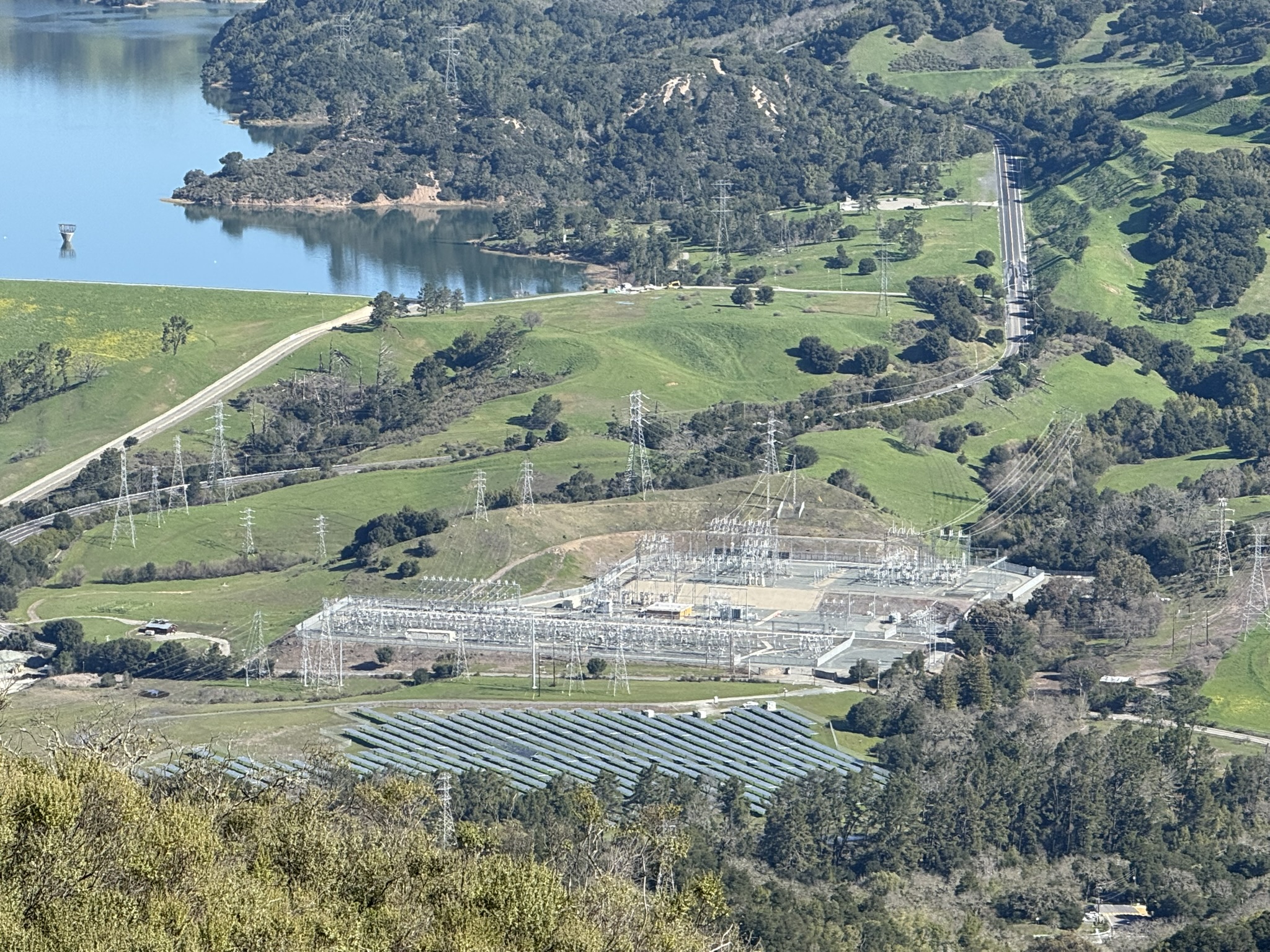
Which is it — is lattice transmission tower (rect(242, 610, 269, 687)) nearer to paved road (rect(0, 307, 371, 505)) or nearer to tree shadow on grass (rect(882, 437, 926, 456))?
paved road (rect(0, 307, 371, 505))

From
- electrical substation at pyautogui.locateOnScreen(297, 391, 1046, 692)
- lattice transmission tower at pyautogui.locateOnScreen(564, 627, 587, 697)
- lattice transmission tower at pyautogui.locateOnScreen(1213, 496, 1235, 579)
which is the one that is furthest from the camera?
lattice transmission tower at pyautogui.locateOnScreen(1213, 496, 1235, 579)

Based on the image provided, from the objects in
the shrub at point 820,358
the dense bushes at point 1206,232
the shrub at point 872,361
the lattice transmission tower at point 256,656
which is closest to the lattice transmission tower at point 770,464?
the shrub at point 872,361

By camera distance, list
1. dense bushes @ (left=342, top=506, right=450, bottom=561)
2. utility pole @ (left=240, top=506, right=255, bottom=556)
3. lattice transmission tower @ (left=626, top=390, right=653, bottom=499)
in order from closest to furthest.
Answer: dense bushes @ (left=342, top=506, right=450, bottom=561)
utility pole @ (left=240, top=506, right=255, bottom=556)
lattice transmission tower @ (left=626, top=390, right=653, bottom=499)

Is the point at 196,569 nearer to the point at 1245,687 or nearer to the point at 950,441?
the point at 950,441

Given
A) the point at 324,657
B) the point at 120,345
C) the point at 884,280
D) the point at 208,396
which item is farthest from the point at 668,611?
the point at 884,280

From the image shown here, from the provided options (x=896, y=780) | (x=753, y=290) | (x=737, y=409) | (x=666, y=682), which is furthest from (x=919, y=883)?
(x=753, y=290)

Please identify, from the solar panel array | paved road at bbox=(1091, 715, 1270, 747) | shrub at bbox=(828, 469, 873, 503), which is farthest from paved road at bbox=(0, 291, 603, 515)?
paved road at bbox=(1091, 715, 1270, 747)
